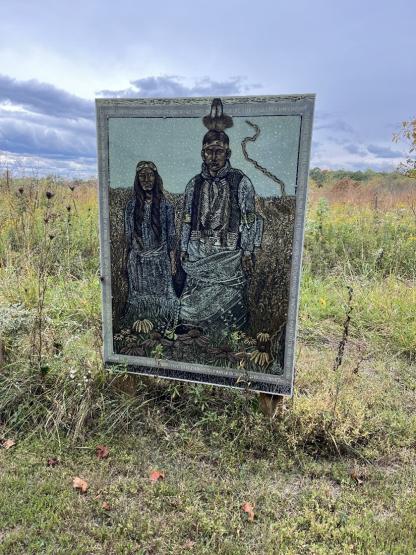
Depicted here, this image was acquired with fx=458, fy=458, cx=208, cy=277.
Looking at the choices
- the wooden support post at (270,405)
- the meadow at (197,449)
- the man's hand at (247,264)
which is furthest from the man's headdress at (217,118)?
the wooden support post at (270,405)

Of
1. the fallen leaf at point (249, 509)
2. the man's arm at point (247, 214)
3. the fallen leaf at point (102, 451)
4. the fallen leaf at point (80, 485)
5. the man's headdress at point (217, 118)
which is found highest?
the man's headdress at point (217, 118)

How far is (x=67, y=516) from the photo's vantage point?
236 cm

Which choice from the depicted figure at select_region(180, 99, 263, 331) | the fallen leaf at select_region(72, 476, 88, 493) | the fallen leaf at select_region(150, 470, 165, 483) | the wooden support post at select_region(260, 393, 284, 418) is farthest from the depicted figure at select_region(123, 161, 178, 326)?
the fallen leaf at select_region(72, 476, 88, 493)

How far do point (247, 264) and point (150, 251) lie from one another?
0.66 m

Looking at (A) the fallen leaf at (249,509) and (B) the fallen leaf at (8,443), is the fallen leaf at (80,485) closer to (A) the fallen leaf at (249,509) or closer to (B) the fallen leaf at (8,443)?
(B) the fallen leaf at (8,443)

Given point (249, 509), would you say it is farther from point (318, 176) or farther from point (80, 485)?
point (318, 176)

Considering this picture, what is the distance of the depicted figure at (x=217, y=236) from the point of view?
108 inches

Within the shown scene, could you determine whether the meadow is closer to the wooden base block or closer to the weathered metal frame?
the wooden base block

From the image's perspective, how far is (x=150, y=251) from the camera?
3.04 metres

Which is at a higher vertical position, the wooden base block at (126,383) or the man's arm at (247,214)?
the man's arm at (247,214)

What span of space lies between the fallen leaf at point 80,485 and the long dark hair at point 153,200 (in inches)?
59.4

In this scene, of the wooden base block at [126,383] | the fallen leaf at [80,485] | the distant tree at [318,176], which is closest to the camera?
the fallen leaf at [80,485]

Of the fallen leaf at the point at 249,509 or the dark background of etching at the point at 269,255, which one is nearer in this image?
the fallen leaf at the point at 249,509

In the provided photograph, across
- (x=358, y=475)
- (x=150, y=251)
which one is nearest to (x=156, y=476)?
(x=358, y=475)
